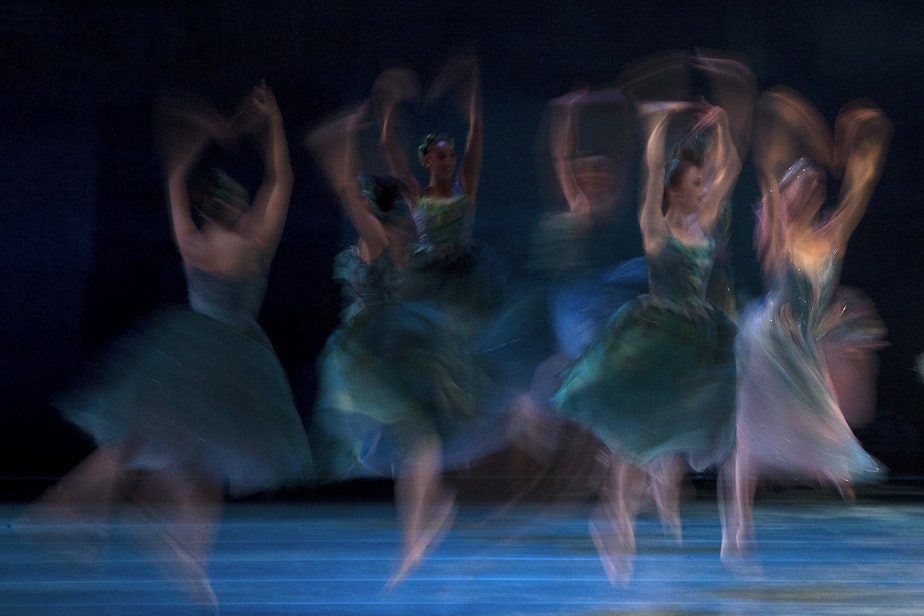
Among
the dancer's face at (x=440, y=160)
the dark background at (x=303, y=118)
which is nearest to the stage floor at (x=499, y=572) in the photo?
the dancer's face at (x=440, y=160)

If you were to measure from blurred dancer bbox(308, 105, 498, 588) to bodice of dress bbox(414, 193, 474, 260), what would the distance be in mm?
151

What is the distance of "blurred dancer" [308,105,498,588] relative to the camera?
3.11 meters

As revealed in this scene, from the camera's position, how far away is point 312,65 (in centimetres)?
676

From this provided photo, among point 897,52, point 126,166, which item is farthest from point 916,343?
point 126,166

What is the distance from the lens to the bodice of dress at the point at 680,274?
3363 mm

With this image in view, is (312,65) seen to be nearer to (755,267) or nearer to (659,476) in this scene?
(755,267)

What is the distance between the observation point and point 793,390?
4027 mm

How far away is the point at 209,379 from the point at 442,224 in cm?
95

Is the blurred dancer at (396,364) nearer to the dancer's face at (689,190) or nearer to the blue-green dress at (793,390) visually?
the dancer's face at (689,190)

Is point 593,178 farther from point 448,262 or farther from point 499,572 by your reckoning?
point 499,572

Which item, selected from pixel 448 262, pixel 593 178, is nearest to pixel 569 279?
pixel 593 178

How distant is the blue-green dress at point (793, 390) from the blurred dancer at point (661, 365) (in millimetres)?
699

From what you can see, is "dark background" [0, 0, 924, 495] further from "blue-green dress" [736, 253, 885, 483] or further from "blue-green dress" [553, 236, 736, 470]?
"blue-green dress" [553, 236, 736, 470]

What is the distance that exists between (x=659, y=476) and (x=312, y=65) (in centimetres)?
372
